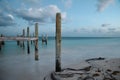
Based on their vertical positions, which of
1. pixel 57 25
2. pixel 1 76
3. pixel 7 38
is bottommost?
pixel 1 76

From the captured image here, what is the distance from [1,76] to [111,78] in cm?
481

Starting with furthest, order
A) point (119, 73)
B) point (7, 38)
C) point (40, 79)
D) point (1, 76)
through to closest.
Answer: point (7, 38)
point (1, 76)
point (40, 79)
point (119, 73)

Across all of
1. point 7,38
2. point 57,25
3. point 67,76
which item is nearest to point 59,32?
point 57,25

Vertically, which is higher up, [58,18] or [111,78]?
[58,18]

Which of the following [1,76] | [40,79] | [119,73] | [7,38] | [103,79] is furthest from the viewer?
[7,38]

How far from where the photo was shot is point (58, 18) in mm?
6734

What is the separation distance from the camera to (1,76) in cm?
711

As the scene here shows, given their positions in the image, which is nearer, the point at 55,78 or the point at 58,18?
the point at 55,78

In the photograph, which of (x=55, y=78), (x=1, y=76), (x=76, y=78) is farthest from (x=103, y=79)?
(x=1, y=76)

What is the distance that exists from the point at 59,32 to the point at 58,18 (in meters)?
0.61

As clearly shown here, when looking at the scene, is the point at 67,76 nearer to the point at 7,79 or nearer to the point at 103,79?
the point at 103,79

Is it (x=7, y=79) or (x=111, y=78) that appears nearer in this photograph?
(x=111, y=78)

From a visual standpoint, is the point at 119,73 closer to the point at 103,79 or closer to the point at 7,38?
the point at 103,79

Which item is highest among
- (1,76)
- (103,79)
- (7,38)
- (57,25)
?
(57,25)
